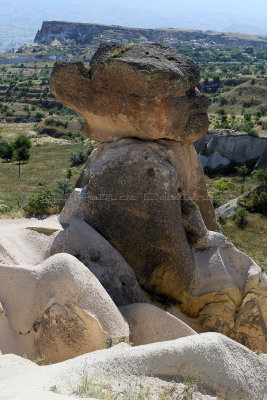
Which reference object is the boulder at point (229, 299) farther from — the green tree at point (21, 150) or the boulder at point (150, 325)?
the green tree at point (21, 150)

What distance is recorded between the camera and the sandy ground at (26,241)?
9320 millimetres

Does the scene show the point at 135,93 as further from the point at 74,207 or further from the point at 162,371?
the point at 162,371

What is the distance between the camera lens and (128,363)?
5.38 metres

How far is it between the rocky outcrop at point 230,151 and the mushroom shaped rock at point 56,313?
37.6 metres

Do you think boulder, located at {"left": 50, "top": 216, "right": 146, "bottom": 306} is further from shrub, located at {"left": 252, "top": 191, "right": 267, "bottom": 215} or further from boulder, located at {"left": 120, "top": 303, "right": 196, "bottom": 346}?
shrub, located at {"left": 252, "top": 191, "right": 267, "bottom": 215}

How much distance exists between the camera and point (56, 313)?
23.5ft

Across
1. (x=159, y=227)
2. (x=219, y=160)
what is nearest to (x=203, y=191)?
(x=159, y=227)

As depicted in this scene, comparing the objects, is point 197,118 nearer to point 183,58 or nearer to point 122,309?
point 183,58

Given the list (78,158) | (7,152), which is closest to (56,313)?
(78,158)

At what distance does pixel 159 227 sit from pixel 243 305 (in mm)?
2563

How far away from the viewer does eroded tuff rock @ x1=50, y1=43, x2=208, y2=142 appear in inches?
377

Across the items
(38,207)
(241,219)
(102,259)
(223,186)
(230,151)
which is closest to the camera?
(102,259)

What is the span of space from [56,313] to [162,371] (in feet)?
7.66

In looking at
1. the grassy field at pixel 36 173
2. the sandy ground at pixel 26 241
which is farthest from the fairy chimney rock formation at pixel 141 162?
the grassy field at pixel 36 173
